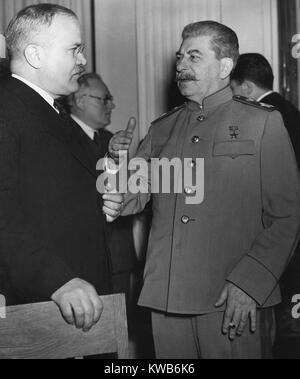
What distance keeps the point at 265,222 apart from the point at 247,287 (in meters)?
0.22

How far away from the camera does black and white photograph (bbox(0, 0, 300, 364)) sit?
1.05 m

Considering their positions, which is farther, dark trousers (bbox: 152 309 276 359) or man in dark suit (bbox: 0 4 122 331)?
dark trousers (bbox: 152 309 276 359)

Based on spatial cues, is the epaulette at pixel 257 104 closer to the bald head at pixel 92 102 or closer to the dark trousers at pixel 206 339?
the dark trousers at pixel 206 339

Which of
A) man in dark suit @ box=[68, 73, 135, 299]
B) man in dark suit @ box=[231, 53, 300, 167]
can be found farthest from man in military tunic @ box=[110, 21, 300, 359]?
man in dark suit @ box=[68, 73, 135, 299]

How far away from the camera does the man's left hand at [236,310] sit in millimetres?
1571

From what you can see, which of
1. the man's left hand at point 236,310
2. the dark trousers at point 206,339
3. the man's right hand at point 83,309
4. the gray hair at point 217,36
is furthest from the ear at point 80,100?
the man's right hand at point 83,309

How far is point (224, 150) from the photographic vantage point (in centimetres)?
170

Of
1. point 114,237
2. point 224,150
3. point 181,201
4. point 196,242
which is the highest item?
point 224,150

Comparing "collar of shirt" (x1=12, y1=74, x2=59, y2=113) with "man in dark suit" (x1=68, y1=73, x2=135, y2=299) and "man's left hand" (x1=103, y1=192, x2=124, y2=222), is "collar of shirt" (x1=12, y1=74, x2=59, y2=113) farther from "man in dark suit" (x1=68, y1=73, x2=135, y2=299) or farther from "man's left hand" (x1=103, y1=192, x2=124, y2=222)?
"man in dark suit" (x1=68, y1=73, x2=135, y2=299)

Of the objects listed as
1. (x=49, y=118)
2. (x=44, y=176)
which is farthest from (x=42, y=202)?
(x=49, y=118)

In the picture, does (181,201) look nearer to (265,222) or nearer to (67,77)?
(265,222)

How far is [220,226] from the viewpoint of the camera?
1.67 meters

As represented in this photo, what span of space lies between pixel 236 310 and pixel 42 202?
0.68 metres

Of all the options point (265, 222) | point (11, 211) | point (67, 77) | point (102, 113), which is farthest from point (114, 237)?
point (11, 211)
